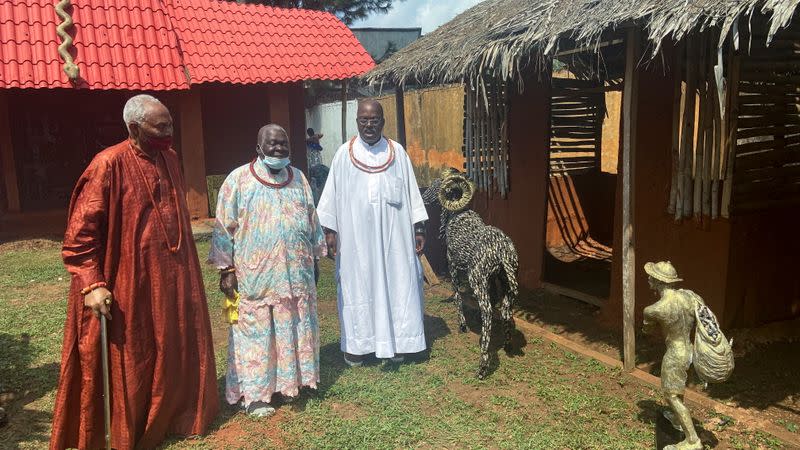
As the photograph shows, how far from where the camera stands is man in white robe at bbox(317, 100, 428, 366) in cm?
477

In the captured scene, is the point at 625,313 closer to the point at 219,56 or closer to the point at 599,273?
the point at 599,273

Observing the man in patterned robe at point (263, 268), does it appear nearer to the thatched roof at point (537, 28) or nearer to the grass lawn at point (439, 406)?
the grass lawn at point (439, 406)

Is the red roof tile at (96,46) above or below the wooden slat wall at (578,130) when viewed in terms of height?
above

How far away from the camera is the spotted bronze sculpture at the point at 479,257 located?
4.87 m

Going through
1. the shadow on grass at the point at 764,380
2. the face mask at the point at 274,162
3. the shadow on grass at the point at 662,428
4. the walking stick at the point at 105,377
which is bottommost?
the shadow on grass at the point at 662,428

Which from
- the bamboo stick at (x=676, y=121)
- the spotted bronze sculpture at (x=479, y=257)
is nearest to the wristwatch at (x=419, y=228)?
the spotted bronze sculpture at (x=479, y=257)

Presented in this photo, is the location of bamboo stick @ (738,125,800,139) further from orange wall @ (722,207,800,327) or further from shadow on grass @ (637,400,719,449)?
shadow on grass @ (637,400,719,449)

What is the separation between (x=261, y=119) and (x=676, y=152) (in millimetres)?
8530

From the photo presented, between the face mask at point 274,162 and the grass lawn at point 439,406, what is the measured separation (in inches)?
66.5

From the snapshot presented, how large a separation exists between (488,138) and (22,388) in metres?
5.31

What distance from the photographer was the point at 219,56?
35.0 feet

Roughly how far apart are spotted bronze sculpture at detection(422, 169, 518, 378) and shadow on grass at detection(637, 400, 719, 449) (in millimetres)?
1176

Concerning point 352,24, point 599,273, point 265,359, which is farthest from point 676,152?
point 352,24

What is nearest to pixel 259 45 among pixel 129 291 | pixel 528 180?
pixel 528 180
